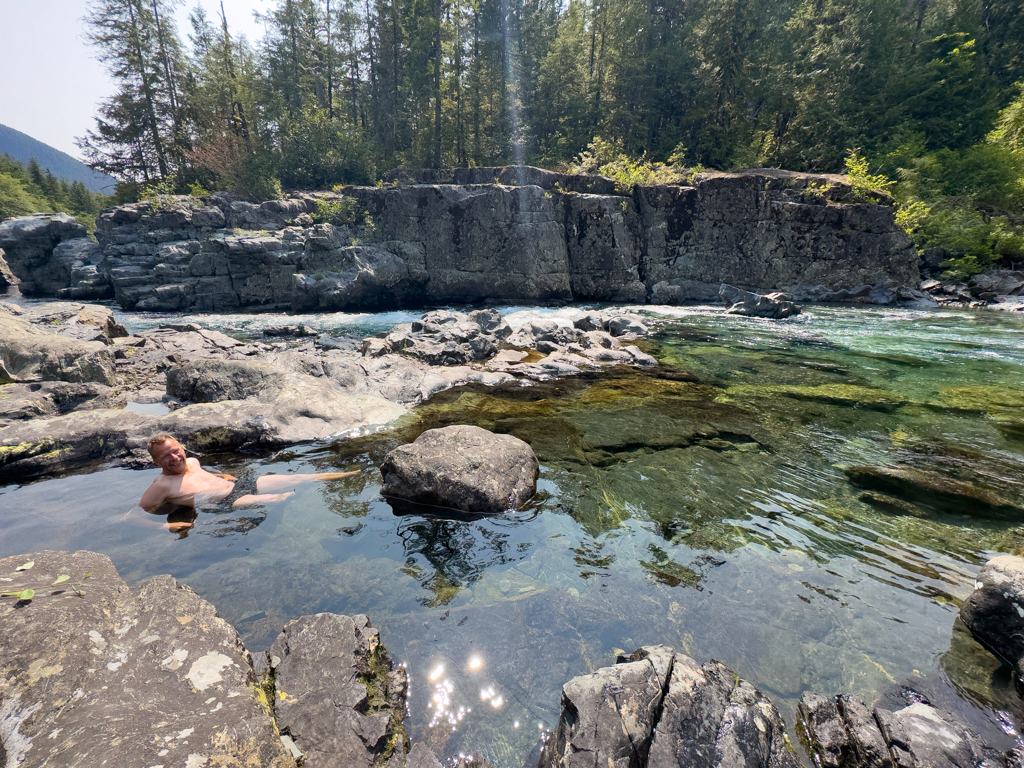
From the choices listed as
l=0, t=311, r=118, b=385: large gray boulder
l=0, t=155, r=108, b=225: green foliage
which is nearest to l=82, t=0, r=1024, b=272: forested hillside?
l=0, t=311, r=118, b=385: large gray boulder

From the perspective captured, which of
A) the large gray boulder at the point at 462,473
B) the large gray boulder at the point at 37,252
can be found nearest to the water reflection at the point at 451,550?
the large gray boulder at the point at 462,473

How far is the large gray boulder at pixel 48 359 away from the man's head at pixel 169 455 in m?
5.22

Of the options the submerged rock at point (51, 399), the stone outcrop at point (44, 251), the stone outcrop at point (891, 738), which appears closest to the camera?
the stone outcrop at point (891, 738)

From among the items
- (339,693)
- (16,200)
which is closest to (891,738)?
(339,693)

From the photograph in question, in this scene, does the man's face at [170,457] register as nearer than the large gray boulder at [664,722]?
No

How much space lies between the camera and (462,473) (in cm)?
491

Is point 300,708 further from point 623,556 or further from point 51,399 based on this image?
point 51,399

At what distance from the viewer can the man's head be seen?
475cm

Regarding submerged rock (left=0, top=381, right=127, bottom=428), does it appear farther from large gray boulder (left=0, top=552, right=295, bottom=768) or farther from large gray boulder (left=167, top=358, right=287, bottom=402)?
large gray boulder (left=0, top=552, right=295, bottom=768)

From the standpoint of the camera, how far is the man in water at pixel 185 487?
469cm

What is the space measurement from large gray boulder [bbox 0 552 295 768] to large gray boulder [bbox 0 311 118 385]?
7233mm

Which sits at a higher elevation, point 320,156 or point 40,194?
point 40,194

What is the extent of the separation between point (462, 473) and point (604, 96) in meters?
38.6

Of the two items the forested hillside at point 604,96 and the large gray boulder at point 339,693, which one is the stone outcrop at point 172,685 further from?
the forested hillside at point 604,96
